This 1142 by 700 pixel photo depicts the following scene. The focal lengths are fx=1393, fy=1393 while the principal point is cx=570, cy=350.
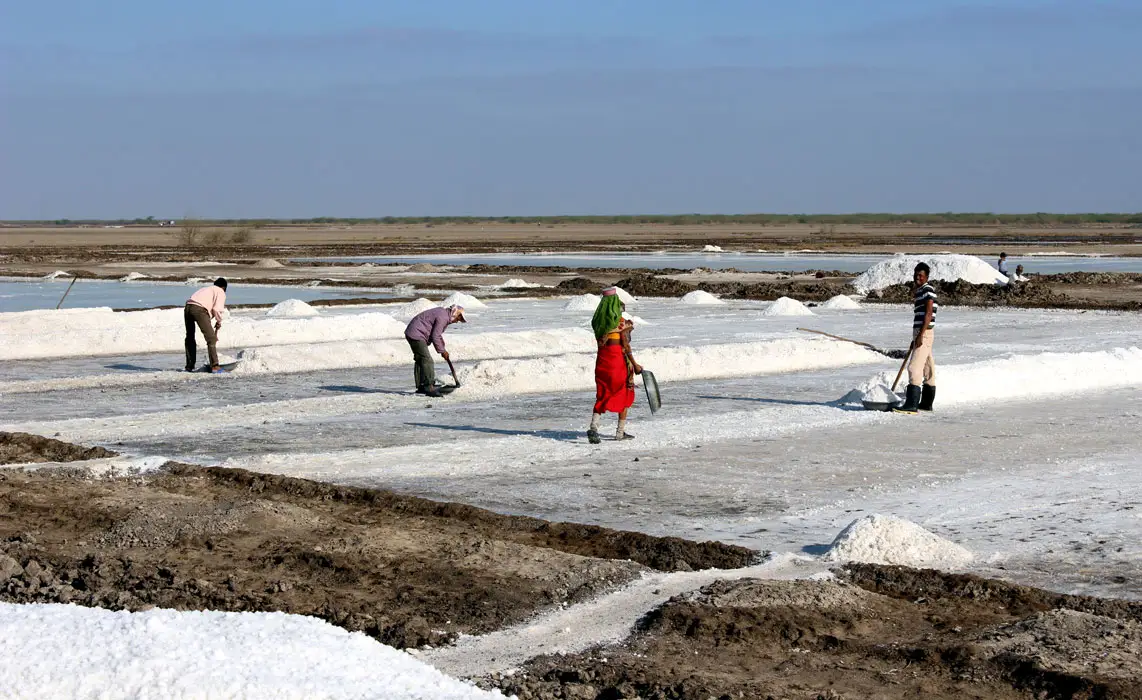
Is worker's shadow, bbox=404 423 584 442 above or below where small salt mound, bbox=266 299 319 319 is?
above

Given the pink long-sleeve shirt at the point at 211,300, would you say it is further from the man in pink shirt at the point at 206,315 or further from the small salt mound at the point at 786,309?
the small salt mound at the point at 786,309

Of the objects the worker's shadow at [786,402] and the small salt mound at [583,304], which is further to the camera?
the small salt mound at [583,304]

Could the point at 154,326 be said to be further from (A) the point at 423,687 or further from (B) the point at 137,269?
(B) the point at 137,269

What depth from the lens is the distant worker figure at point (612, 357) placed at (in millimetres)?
10141

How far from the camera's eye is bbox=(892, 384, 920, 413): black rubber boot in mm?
12398

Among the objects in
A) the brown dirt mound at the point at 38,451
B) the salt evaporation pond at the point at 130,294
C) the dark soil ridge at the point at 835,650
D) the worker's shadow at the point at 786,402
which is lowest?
the salt evaporation pond at the point at 130,294

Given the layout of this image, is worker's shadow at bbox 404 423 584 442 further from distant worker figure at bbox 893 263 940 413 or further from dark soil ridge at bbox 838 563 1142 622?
dark soil ridge at bbox 838 563 1142 622

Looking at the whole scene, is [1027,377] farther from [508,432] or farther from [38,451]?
[38,451]

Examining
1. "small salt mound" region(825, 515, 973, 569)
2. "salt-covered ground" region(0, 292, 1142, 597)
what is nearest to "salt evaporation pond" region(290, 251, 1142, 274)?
"salt-covered ground" region(0, 292, 1142, 597)

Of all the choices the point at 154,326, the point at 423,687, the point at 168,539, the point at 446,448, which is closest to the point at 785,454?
the point at 446,448

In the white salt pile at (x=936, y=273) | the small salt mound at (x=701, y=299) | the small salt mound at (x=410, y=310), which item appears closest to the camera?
the small salt mound at (x=410, y=310)

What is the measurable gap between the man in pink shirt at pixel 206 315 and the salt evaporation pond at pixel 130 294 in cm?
1250

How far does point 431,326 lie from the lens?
13.1 m

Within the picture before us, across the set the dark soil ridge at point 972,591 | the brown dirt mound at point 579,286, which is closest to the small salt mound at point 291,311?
the brown dirt mound at point 579,286
